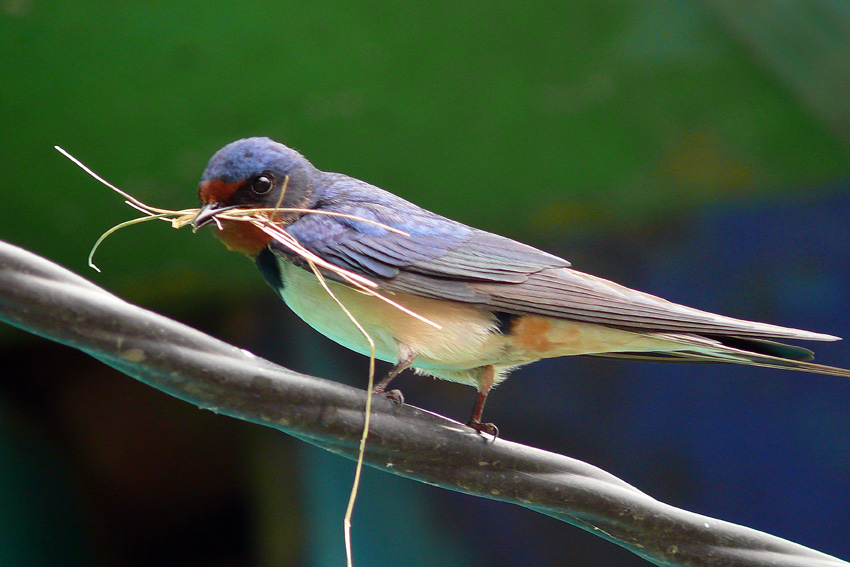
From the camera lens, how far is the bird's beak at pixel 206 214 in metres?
1.26

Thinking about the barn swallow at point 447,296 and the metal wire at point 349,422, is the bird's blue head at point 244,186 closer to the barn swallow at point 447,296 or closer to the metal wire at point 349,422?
the barn swallow at point 447,296

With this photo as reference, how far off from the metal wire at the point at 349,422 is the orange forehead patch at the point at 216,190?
1.86 feet

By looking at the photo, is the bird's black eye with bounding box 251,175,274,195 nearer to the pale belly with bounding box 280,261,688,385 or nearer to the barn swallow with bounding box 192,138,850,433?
the barn swallow with bounding box 192,138,850,433

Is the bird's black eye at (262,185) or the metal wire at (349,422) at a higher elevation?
the bird's black eye at (262,185)

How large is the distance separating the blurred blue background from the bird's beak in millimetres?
1558

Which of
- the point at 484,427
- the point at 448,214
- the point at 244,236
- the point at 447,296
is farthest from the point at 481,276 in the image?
the point at 448,214

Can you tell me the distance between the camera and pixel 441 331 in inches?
49.8

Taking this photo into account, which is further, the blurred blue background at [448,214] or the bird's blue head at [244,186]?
the blurred blue background at [448,214]

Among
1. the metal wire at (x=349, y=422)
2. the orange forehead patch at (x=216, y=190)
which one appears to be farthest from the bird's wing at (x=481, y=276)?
the metal wire at (x=349, y=422)

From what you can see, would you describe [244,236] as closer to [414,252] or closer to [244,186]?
[244,186]

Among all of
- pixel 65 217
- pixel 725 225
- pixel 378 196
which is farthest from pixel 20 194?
pixel 725 225

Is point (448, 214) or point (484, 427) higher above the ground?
point (448, 214)

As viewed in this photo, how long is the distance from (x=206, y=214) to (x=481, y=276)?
0.46m

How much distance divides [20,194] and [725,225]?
3094mm
